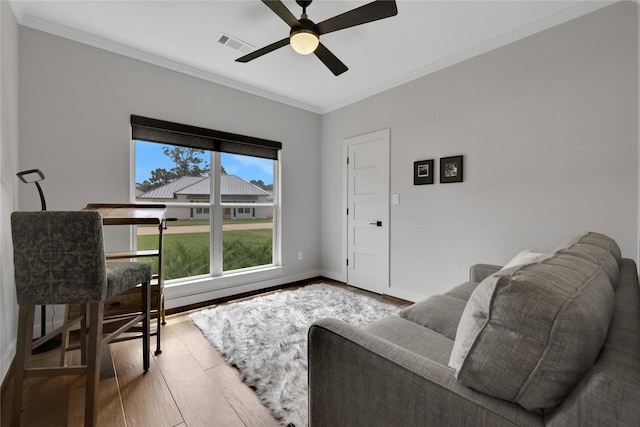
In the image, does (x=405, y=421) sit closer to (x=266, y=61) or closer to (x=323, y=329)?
(x=323, y=329)

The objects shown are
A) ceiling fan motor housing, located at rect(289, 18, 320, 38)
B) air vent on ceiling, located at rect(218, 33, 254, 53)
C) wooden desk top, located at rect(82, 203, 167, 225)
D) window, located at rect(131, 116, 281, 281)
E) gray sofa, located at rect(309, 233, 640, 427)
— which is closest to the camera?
gray sofa, located at rect(309, 233, 640, 427)

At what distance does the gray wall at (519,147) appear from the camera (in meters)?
2.06

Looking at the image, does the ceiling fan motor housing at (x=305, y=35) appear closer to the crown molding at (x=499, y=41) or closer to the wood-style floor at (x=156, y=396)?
the crown molding at (x=499, y=41)

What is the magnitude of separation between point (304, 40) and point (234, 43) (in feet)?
3.38

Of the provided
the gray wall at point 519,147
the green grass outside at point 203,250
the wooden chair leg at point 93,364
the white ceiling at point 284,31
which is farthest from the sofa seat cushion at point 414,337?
the green grass outside at point 203,250

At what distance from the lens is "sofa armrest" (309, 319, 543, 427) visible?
67 centimetres

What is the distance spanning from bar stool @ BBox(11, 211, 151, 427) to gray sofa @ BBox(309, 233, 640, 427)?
1223 millimetres

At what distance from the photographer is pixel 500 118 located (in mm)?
2605

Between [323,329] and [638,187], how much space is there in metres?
2.55

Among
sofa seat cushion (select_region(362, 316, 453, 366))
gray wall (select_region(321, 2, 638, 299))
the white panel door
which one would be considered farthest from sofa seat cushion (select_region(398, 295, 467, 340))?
the white panel door

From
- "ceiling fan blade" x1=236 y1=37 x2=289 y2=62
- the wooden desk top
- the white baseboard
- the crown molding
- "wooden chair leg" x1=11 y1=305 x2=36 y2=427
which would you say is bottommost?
the white baseboard

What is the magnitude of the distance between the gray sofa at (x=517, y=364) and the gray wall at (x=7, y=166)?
7.51ft

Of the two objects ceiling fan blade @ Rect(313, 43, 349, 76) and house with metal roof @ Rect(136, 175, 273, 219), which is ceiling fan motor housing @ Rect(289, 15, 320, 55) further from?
house with metal roof @ Rect(136, 175, 273, 219)

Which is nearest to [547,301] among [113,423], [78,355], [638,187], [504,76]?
[113,423]
